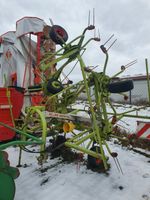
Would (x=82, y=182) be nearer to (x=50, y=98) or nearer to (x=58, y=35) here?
(x=50, y=98)

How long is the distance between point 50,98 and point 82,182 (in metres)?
1.26

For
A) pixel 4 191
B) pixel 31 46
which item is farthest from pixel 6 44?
pixel 4 191

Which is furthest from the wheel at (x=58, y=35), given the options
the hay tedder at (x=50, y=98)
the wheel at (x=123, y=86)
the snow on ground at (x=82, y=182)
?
the snow on ground at (x=82, y=182)

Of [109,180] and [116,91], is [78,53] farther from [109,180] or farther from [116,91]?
[109,180]

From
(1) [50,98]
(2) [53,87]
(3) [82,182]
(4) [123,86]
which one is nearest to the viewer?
(4) [123,86]

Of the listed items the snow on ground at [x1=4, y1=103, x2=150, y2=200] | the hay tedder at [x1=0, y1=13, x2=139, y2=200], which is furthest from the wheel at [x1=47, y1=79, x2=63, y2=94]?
the snow on ground at [x1=4, y1=103, x2=150, y2=200]

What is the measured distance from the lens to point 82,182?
3.26 m

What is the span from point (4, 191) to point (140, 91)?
17.1 m

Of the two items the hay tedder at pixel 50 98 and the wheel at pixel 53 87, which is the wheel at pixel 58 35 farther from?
the wheel at pixel 53 87

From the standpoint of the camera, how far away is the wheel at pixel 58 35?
3551mm

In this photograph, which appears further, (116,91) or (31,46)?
(31,46)

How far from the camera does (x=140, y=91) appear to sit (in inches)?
732

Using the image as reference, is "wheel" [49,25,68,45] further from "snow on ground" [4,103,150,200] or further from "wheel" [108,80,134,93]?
"snow on ground" [4,103,150,200]

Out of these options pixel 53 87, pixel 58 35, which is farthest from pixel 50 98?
pixel 58 35
